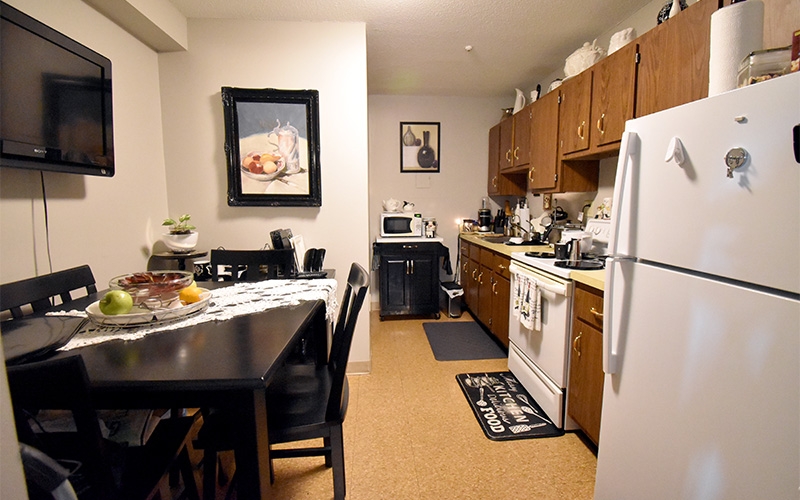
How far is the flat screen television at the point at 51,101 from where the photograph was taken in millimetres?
1239

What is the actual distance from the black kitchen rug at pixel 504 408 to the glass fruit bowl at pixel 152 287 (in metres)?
1.67

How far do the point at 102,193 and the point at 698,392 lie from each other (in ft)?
8.93

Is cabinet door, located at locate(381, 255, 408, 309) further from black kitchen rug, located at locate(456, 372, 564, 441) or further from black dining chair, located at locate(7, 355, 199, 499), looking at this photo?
black dining chair, located at locate(7, 355, 199, 499)

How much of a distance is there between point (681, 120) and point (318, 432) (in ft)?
4.91

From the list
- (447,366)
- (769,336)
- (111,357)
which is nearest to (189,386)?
(111,357)

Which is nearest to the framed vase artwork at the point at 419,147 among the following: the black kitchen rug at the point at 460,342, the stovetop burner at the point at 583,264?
the black kitchen rug at the point at 460,342

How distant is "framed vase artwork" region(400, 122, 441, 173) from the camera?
3.99 meters

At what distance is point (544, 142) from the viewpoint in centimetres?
271

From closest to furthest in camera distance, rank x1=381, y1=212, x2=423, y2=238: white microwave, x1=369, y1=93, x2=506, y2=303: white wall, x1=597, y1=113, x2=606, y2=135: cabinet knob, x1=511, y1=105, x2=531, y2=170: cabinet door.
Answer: x1=597, y1=113, x2=606, y2=135: cabinet knob → x1=511, y1=105, x2=531, y2=170: cabinet door → x1=381, y1=212, x2=423, y2=238: white microwave → x1=369, y1=93, x2=506, y2=303: white wall

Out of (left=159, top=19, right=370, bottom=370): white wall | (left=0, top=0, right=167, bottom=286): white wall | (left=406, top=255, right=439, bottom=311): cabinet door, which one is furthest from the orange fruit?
(left=406, top=255, right=439, bottom=311): cabinet door

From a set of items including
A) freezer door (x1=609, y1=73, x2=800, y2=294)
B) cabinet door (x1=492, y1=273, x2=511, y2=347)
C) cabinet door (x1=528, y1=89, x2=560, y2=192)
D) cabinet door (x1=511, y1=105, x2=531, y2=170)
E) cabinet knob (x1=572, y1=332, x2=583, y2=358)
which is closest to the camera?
freezer door (x1=609, y1=73, x2=800, y2=294)

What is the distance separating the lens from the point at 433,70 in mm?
3213

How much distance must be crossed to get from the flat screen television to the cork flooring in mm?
1726

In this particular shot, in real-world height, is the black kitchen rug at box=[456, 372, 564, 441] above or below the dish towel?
below
